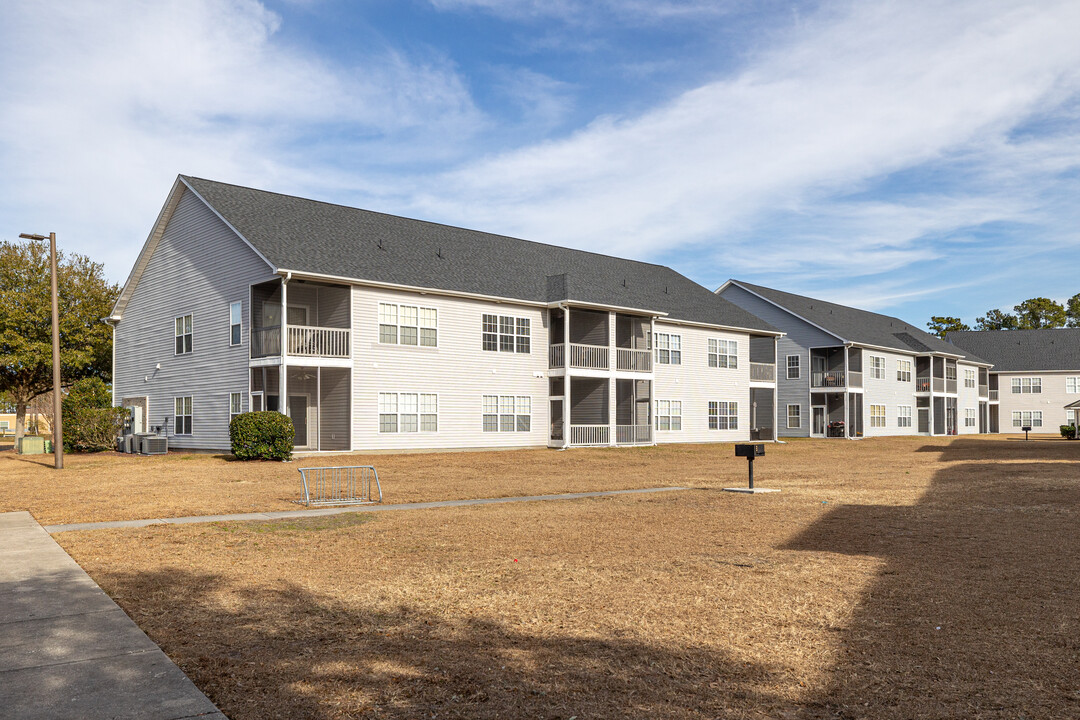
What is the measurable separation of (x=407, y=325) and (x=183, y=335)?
378 inches

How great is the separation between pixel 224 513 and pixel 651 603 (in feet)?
29.3

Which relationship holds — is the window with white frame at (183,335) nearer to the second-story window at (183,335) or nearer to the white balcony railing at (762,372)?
the second-story window at (183,335)

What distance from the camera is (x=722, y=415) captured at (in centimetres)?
4359

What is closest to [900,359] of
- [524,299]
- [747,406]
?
[747,406]

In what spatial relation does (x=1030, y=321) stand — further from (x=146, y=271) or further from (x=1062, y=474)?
(x=146, y=271)

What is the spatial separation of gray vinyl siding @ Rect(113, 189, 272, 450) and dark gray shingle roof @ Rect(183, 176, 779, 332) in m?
1.12

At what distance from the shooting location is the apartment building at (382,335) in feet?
94.7

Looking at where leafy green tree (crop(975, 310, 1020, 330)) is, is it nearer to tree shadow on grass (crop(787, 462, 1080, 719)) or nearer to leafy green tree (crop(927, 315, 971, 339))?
leafy green tree (crop(927, 315, 971, 339))

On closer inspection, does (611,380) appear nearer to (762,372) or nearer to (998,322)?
(762,372)

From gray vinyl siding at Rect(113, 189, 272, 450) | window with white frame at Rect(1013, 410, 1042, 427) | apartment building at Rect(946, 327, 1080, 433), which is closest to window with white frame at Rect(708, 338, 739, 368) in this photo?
gray vinyl siding at Rect(113, 189, 272, 450)

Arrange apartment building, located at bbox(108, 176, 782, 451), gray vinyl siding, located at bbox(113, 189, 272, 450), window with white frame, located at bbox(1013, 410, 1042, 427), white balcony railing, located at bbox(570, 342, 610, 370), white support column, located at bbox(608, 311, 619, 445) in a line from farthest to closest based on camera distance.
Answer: window with white frame, located at bbox(1013, 410, 1042, 427) < white support column, located at bbox(608, 311, 619, 445) < white balcony railing, located at bbox(570, 342, 610, 370) < gray vinyl siding, located at bbox(113, 189, 272, 450) < apartment building, located at bbox(108, 176, 782, 451)

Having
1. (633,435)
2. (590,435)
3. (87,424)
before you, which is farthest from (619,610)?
(633,435)

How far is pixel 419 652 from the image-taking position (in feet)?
19.2

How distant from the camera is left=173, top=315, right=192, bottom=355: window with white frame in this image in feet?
107
